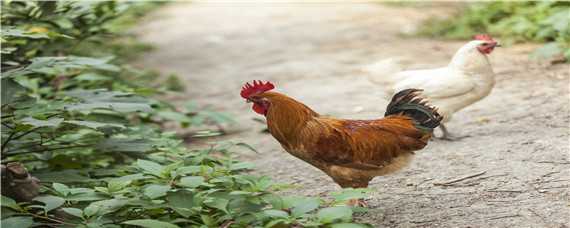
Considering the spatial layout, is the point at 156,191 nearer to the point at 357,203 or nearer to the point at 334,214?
the point at 334,214

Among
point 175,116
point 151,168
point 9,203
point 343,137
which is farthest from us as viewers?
point 175,116

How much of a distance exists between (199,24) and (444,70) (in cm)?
805

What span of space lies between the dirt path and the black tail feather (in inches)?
15.1

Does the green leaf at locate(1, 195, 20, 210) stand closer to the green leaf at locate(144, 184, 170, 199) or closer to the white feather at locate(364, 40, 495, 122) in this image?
the green leaf at locate(144, 184, 170, 199)

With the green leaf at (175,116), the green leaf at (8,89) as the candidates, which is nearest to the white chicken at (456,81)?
the green leaf at (175,116)

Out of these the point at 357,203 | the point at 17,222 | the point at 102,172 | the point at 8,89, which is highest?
the point at 8,89

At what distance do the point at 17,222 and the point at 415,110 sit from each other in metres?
1.97

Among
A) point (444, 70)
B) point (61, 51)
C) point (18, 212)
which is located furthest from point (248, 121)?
point (18, 212)

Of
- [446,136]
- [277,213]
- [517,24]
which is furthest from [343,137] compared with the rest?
[517,24]

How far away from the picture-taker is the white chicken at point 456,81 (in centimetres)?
503

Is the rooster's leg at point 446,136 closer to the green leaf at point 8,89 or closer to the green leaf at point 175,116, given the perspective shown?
the green leaf at point 175,116

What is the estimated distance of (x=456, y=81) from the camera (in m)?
5.06

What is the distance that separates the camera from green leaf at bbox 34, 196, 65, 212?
10.9ft

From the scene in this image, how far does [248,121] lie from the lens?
22.2ft
